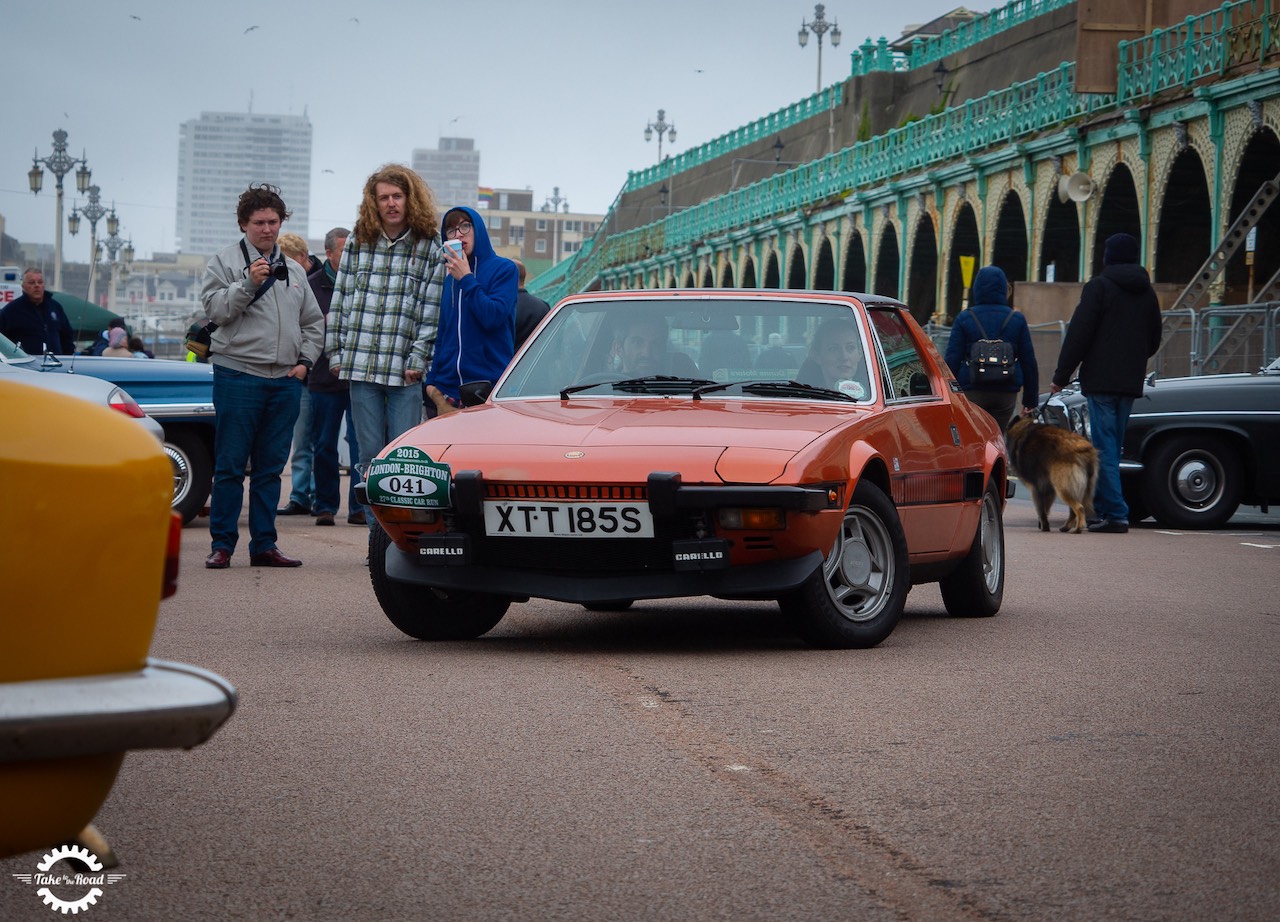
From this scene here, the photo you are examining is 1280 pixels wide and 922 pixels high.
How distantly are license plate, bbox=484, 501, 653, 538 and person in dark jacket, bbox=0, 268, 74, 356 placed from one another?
37.1 ft

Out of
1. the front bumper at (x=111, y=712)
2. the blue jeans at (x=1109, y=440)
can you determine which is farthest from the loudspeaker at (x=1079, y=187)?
the front bumper at (x=111, y=712)

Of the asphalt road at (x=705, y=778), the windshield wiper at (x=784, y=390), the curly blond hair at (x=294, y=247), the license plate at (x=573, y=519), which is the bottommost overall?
the asphalt road at (x=705, y=778)

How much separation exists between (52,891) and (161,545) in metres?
1.15

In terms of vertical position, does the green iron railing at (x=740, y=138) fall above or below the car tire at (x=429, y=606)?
above

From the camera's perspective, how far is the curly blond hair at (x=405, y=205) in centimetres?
1047

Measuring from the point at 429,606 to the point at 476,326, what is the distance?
278cm

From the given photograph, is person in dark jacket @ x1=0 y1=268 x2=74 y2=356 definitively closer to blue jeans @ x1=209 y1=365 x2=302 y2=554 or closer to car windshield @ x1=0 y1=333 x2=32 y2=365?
car windshield @ x1=0 y1=333 x2=32 y2=365

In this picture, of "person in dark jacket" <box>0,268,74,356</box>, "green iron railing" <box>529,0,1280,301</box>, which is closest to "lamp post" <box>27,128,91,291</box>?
"green iron railing" <box>529,0,1280,301</box>

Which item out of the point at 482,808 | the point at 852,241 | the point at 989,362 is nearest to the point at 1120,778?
the point at 482,808

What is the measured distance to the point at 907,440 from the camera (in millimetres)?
8062

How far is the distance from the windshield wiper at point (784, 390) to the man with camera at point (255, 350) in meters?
3.02

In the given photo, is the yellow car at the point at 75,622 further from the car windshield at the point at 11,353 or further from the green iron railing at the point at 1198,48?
the green iron railing at the point at 1198,48

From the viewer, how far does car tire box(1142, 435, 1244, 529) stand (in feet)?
52.7

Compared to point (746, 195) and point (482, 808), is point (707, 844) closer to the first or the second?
point (482, 808)
